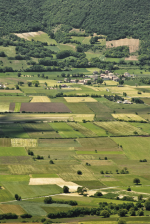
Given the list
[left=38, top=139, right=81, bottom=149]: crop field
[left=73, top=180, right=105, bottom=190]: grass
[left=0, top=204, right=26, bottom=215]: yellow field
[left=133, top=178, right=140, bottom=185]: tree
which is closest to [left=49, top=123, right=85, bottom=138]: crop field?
[left=38, top=139, right=81, bottom=149]: crop field

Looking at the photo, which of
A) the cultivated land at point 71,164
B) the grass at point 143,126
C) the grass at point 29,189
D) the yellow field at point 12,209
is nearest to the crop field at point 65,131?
the cultivated land at point 71,164

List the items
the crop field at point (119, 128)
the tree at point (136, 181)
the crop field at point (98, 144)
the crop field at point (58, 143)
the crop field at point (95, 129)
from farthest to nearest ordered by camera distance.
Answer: the crop field at point (119, 128), the crop field at point (95, 129), the crop field at point (58, 143), the crop field at point (98, 144), the tree at point (136, 181)

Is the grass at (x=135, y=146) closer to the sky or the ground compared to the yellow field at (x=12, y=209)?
closer to the sky

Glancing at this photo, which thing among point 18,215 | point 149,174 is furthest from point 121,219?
point 149,174

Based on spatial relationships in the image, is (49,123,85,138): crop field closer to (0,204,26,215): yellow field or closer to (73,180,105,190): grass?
(73,180,105,190): grass

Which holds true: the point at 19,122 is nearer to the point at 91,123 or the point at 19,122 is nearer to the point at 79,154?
the point at 91,123

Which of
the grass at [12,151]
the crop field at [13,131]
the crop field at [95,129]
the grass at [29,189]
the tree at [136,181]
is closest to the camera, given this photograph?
the grass at [29,189]

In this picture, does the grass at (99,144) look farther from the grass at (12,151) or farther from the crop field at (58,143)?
the grass at (12,151)
